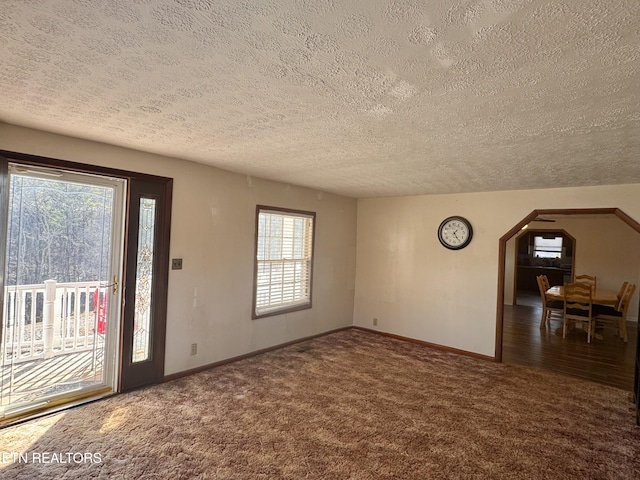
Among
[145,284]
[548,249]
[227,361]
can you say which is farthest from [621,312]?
[145,284]

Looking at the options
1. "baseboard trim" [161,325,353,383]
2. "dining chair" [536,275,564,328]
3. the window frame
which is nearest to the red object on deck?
"baseboard trim" [161,325,353,383]

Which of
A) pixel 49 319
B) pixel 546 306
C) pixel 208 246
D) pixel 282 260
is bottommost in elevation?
pixel 546 306

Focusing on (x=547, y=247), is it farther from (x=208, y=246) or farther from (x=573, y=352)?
(x=208, y=246)

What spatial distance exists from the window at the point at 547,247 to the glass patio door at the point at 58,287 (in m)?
11.5

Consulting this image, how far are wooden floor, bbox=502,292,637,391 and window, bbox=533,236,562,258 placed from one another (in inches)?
155

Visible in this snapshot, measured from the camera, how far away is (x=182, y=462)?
2.28 meters

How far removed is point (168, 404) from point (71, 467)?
2.83ft

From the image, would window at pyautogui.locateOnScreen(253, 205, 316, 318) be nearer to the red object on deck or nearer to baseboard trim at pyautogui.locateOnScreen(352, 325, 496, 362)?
baseboard trim at pyautogui.locateOnScreen(352, 325, 496, 362)

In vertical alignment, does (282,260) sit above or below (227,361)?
above

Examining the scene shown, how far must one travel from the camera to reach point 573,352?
5.01 metres

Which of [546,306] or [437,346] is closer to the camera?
[437,346]

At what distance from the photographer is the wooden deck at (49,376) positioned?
8.91ft

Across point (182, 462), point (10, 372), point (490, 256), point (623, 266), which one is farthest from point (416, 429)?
point (623, 266)

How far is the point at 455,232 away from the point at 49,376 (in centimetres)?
487
